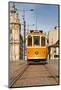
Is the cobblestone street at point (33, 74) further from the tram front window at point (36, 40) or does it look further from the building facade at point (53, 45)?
the tram front window at point (36, 40)

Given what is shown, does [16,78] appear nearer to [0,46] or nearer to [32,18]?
[0,46]

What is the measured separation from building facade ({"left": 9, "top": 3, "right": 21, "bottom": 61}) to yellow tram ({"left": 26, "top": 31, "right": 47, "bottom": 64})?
4.8 inches

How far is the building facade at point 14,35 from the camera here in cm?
293

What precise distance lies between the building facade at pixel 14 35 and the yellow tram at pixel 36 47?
0.40ft

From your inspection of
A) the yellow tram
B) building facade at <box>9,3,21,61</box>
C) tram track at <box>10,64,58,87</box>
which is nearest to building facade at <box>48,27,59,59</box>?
the yellow tram

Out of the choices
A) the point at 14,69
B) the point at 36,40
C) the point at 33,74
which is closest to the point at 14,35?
the point at 36,40

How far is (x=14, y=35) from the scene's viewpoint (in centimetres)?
295

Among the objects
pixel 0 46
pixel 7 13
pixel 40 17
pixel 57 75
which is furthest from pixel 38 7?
pixel 57 75

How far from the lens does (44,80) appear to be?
3.00 meters

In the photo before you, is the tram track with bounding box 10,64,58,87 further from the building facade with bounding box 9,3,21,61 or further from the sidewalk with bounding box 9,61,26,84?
the building facade with bounding box 9,3,21,61

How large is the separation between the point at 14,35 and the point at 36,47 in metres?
0.30

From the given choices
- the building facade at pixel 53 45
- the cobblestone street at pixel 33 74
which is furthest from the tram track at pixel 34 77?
the building facade at pixel 53 45

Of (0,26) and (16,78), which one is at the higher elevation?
(0,26)

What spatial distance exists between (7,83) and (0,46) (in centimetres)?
42
